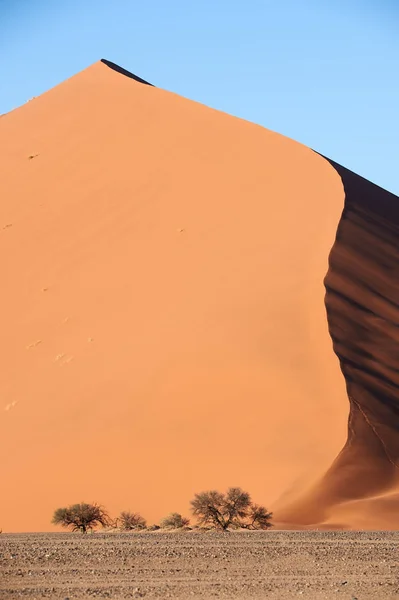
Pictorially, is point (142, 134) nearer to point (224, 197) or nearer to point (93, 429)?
point (224, 197)

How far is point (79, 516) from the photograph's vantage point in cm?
1634

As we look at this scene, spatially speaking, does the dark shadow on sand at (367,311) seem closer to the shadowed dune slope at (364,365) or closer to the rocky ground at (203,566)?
the shadowed dune slope at (364,365)

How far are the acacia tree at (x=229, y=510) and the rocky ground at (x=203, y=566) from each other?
62.9 inches

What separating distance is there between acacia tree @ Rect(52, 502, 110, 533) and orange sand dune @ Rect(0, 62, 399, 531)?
0.79 meters

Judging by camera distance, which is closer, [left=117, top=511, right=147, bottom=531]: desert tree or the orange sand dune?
[left=117, top=511, right=147, bottom=531]: desert tree

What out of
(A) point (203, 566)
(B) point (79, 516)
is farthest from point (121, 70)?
(A) point (203, 566)

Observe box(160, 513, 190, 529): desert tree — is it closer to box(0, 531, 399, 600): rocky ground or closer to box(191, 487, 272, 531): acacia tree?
box(191, 487, 272, 531): acacia tree

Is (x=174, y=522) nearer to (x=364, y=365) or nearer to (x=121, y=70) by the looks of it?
(x=364, y=365)

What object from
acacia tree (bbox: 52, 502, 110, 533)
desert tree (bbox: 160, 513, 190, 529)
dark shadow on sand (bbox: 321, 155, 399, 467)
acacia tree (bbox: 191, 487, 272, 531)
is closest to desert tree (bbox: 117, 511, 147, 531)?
acacia tree (bbox: 52, 502, 110, 533)

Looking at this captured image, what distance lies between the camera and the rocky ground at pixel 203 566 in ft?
29.9

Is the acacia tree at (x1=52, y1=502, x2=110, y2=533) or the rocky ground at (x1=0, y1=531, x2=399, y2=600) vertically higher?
the acacia tree at (x1=52, y1=502, x2=110, y2=533)

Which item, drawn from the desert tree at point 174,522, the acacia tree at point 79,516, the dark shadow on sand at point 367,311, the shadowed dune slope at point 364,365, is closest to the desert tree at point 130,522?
the acacia tree at point 79,516

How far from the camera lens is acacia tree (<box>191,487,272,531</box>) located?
15.8 metres

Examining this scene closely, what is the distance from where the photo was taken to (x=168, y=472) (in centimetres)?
1812
